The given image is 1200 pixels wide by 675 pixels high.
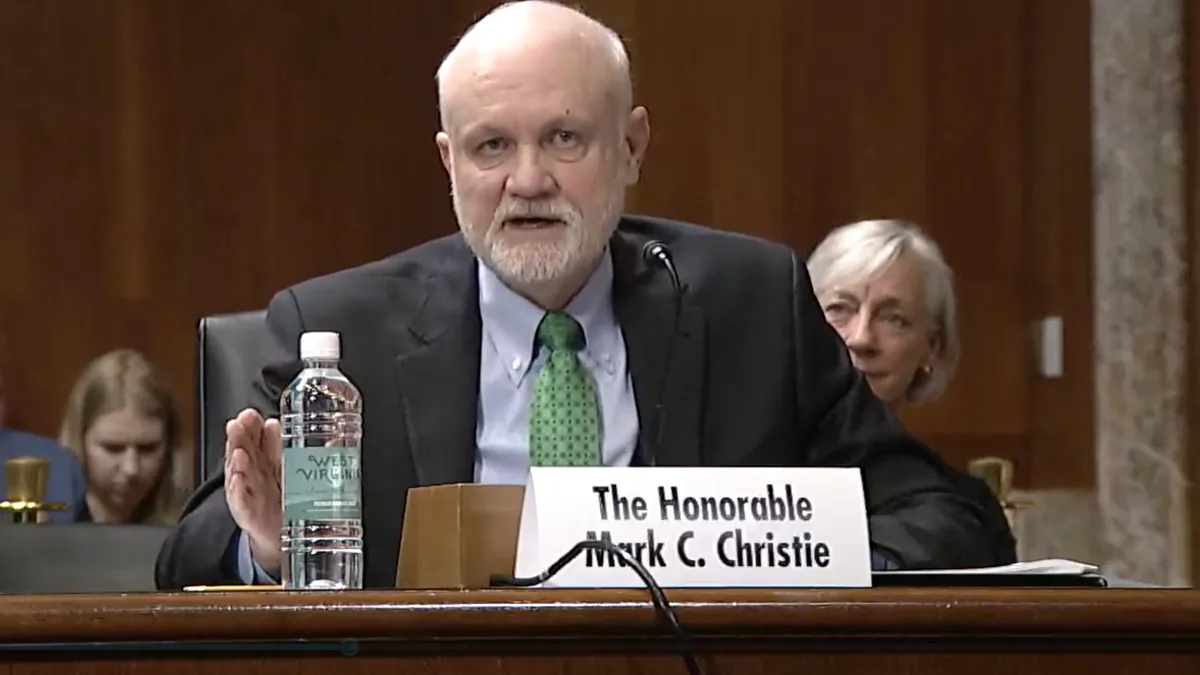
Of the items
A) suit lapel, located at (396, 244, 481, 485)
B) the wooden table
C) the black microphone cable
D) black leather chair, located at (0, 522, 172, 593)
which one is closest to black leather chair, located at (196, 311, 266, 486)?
black leather chair, located at (0, 522, 172, 593)

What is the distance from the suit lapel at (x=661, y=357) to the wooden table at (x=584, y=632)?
2.96 ft

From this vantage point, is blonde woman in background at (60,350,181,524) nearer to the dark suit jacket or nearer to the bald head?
the dark suit jacket

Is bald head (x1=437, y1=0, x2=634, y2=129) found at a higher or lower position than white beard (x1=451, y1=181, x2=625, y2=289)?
higher

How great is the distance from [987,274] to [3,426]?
7.53 ft

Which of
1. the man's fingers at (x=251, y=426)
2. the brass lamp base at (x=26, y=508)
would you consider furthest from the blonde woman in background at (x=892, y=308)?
the man's fingers at (x=251, y=426)

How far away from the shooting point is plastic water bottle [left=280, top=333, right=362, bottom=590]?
1.48 meters

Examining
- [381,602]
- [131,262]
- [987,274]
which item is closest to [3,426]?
[131,262]

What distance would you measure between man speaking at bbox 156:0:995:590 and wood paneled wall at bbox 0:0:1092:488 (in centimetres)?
211

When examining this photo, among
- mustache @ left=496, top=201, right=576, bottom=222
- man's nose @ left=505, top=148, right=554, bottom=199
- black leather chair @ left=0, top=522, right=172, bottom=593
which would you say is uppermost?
man's nose @ left=505, top=148, right=554, bottom=199

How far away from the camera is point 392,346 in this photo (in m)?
2.13

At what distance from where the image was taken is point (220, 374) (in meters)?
2.32

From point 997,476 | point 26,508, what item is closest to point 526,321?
point 26,508

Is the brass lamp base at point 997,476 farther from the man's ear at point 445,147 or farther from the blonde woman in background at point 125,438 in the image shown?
the blonde woman in background at point 125,438

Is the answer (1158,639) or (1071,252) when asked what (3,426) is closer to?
(1071,252)
